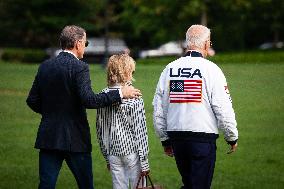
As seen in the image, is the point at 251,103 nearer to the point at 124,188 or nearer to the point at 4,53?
the point at 124,188

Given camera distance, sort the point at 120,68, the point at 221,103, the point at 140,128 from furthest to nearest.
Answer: the point at 140,128, the point at 120,68, the point at 221,103

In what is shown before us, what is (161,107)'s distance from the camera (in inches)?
345

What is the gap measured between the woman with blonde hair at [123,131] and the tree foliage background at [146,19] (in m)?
55.0

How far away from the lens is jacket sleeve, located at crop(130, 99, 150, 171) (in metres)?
9.09

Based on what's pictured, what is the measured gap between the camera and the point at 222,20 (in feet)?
227

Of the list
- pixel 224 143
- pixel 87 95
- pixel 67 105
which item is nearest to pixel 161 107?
pixel 87 95

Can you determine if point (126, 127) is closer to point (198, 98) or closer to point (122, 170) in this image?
point (122, 170)

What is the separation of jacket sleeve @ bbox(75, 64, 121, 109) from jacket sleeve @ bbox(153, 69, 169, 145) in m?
0.44

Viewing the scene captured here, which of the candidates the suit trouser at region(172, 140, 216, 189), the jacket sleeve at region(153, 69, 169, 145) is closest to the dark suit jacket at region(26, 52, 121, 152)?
the jacket sleeve at region(153, 69, 169, 145)

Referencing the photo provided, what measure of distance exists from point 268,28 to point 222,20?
14.6ft

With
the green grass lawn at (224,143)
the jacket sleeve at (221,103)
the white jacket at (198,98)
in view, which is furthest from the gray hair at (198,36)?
the green grass lawn at (224,143)

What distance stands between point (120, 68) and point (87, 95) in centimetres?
55

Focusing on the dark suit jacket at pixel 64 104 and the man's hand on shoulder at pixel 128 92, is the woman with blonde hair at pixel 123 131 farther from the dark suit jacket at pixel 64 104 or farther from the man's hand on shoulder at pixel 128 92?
the dark suit jacket at pixel 64 104

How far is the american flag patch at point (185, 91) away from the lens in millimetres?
8492
